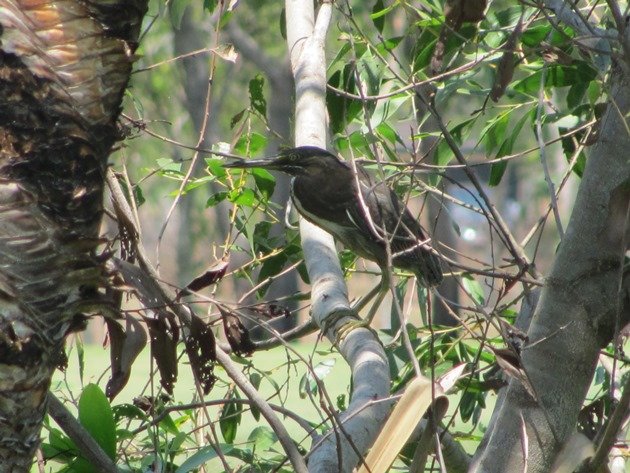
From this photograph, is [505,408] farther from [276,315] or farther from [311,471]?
[276,315]

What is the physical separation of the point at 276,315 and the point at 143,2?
0.81m

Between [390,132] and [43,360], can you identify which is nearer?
[43,360]

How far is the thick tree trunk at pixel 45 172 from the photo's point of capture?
1286 mm

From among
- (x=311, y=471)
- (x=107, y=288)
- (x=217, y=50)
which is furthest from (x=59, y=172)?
(x=217, y=50)

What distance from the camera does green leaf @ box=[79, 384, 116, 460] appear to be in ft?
6.29

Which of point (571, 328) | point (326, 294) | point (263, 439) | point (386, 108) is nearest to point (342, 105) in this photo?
point (386, 108)

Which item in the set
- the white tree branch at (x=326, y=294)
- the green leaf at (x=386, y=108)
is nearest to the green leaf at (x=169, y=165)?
the white tree branch at (x=326, y=294)

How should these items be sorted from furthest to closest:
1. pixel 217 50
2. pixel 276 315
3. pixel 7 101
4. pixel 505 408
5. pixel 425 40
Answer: pixel 425 40 < pixel 217 50 < pixel 276 315 < pixel 505 408 < pixel 7 101

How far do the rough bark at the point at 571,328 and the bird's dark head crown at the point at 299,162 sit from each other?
1.40 meters

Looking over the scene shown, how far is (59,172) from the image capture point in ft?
4.37

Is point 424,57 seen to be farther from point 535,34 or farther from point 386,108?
point 535,34

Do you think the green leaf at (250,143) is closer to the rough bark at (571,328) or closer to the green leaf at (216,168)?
the green leaf at (216,168)

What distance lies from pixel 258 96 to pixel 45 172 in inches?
58.7

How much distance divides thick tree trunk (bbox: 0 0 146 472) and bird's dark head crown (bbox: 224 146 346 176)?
54.5 inches
